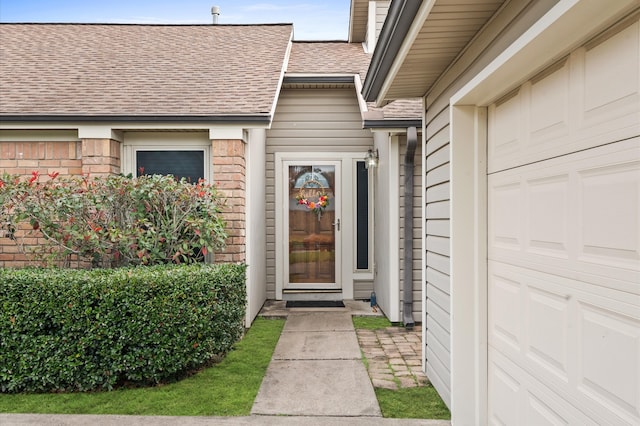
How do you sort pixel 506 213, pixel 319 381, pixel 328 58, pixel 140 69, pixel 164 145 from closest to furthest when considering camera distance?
pixel 506 213, pixel 319 381, pixel 164 145, pixel 140 69, pixel 328 58

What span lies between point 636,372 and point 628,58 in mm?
1059

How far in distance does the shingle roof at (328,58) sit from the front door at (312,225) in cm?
138

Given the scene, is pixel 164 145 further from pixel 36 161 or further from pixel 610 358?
pixel 610 358

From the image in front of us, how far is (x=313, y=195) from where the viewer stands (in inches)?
325

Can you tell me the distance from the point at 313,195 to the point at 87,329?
15.2 feet

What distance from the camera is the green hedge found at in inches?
161

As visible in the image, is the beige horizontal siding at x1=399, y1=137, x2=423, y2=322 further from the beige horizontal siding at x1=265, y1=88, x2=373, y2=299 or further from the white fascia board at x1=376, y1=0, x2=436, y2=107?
the white fascia board at x1=376, y1=0, x2=436, y2=107

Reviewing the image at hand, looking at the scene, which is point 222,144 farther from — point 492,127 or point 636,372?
point 636,372

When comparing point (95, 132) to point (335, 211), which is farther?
point (335, 211)

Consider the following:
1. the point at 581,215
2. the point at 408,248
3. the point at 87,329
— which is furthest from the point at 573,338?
the point at 408,248

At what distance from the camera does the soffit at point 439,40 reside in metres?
Result: 2.83

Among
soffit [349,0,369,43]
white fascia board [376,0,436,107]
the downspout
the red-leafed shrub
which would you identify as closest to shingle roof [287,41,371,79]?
soffit [349,0,369,43]

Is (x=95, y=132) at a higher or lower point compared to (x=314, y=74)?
lower

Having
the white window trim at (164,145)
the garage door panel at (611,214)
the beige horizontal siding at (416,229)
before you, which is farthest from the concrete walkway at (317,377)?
the garage door panel at (611,214)
